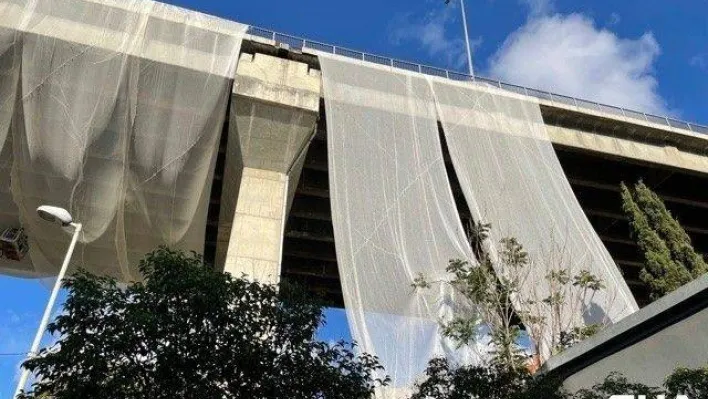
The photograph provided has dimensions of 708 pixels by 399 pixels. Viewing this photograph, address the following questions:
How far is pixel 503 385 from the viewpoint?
6395mm

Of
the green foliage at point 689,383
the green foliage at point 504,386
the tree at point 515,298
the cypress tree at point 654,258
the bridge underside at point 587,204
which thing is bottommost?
the green foliage at point 689,383

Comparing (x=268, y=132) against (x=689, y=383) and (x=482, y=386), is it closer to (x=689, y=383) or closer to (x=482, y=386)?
(x=482, y=386)

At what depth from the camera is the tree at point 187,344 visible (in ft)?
15.2

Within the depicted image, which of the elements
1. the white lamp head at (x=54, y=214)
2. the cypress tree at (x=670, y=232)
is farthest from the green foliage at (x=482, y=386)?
the cypress tree at (x=670, y=232)

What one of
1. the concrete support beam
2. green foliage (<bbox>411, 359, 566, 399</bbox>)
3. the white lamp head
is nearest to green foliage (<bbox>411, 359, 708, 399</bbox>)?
green foliage (<bbox>411, 359, 566, 399</bbox>)

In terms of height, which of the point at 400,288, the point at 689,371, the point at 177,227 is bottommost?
the point at 689,371

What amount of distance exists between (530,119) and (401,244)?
541 centimetres

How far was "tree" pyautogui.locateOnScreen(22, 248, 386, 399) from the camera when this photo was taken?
463 cm

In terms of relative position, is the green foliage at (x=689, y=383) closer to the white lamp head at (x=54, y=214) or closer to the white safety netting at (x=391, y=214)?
the white safety netting at (x=391, y=214)

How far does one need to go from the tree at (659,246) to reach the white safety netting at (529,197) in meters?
2.97

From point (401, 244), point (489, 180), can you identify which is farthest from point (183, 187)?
point (489, 180)

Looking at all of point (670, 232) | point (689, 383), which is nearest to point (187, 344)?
point (689, 383)

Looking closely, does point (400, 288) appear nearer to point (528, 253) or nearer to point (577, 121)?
point (528, 253)

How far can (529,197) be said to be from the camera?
12.6m
